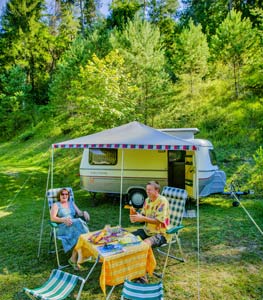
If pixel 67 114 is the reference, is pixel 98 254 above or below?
below

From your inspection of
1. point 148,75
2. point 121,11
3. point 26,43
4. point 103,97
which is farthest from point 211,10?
point 103,97

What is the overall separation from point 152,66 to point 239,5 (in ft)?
50.0

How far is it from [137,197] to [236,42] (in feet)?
33.4

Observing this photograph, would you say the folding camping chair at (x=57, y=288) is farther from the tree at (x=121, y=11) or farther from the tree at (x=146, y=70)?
the tree at (x=121, y=11)

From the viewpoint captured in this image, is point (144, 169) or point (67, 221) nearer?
point (67, 221)

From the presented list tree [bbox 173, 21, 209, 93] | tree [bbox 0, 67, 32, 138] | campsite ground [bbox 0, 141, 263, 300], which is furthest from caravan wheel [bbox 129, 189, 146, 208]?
tree [bbox 0, 67, 32, 138]

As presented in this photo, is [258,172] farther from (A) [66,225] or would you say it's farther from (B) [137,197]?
(A) [66,225]

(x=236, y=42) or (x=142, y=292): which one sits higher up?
(x=236, y=42)

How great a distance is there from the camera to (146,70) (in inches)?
523

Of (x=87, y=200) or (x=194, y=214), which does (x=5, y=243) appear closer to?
(x=87, y=200)

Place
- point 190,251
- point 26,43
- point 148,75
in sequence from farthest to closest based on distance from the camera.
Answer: point 26,43, point 148,75, point 190,251

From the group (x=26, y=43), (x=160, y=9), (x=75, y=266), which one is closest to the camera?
(x=75, y=266)

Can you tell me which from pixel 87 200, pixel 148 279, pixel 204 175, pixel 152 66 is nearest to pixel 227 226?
pixel 204 175

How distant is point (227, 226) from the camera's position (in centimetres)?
603
